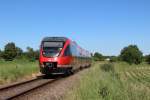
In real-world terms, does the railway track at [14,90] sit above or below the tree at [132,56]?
below

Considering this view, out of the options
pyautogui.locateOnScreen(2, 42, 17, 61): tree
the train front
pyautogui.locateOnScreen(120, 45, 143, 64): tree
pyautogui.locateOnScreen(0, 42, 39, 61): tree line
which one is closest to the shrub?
A: the train front

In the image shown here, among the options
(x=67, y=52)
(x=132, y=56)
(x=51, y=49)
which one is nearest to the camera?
(x=51, y=49)

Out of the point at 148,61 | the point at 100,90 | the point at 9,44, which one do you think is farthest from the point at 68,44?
the point at 148,61

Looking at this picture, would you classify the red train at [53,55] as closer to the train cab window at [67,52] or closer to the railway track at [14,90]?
the train cab window at [67,52]

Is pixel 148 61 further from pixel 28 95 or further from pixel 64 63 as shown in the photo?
pixel 28 95

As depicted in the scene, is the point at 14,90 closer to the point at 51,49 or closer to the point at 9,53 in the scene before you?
the point at 51,49

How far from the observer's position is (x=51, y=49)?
31.0 meters

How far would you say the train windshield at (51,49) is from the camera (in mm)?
30928

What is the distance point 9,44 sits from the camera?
158750mm

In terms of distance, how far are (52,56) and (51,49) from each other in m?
0.59

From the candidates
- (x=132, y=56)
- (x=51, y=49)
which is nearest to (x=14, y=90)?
(x=51, y=49)

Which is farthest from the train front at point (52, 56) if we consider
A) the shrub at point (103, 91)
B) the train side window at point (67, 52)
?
the shrub at point (103, 91)

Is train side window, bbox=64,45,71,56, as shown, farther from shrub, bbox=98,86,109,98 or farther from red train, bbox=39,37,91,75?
shrub, bbox=98,86,109,98

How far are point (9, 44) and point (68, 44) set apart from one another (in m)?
129
